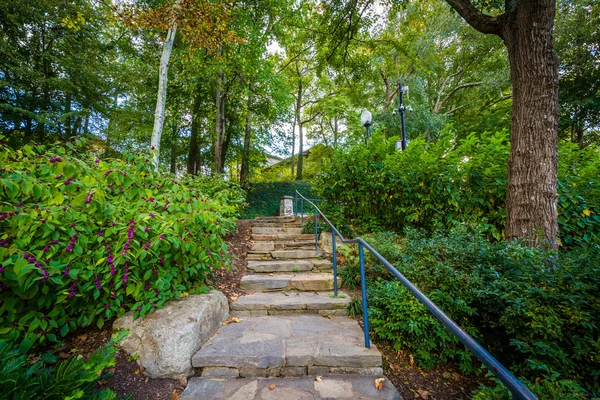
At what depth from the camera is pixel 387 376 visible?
5.84ft

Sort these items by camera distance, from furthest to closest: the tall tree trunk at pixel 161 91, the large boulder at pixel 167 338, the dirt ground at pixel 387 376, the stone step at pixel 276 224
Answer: the stone step at pixel 276 224 < the tall tree trunk at pixel 161 91 < the large boulder at pixel 167 338 < the dirt ground at pixel 387 376

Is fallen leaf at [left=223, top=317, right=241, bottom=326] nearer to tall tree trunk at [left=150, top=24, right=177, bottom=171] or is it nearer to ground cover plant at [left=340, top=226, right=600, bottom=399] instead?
ground cover plant at [left=340, top=226, right=600, bottom=399]

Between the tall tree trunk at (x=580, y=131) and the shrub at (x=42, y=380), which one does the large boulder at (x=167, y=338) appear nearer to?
the shrub at (x=42, y=380)

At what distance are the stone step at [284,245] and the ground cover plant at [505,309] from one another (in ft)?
6.27

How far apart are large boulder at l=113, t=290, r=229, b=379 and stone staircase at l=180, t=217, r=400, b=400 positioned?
0.32 feet

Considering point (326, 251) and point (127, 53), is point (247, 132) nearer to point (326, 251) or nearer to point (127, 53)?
point (127, 53)

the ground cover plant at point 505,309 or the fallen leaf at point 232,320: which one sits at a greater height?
the ground cover plant at point 505,309

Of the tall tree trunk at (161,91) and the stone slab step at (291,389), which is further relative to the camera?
the tall tree trunk at (161,91)

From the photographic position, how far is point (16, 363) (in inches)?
38.5

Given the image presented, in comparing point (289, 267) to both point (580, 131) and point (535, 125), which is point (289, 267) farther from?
point (580, 131)

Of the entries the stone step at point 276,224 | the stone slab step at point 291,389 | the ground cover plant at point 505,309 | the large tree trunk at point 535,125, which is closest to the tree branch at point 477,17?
the large tree trunk at point 535,125

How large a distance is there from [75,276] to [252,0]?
285 inches

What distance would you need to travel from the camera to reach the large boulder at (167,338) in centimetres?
167

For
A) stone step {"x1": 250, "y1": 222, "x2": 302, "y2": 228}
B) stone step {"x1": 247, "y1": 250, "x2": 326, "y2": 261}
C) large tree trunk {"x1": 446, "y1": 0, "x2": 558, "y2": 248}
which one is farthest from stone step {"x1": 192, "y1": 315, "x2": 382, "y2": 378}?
stone step {"x1": 250, "y1": 222, "x2": 302, "y2": 228}
